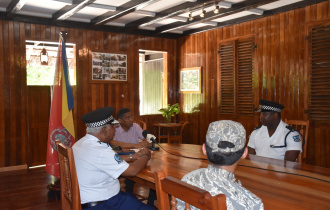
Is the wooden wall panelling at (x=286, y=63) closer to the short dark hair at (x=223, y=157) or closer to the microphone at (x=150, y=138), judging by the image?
the microphone at (x=150, y=138)

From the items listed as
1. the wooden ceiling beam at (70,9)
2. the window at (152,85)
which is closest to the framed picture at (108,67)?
the wooden ceiling beam at (70,9)

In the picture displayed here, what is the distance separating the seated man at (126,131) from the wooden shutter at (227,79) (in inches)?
88.3

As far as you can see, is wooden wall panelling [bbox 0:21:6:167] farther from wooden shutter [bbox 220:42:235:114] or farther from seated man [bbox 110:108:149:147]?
wooden shutter [bbox 220:42:235:114]

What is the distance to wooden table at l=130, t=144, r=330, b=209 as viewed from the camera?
1594mm

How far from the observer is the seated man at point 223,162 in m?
1.22

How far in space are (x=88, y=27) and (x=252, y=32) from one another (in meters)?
2.92

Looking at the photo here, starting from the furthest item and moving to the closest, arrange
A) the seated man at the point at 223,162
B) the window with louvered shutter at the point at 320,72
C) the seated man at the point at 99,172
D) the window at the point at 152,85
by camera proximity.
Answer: the window at the point at 152,85, the window with louvered shutter at the point at 320,72, the seated man at the point at 99,172, the seated man at the point at 223,162

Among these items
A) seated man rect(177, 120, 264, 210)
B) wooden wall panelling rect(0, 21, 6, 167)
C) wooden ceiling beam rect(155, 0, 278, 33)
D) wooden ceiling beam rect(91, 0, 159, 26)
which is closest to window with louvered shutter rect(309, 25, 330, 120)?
wooden ceiling beam rect(155, 0, 278, 33)

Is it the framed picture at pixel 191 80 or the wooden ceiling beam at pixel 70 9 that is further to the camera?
the framed picture at pixel 191 80

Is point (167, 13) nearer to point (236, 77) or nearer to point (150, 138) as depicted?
point (236, 77)

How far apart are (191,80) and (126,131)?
9.69 ft

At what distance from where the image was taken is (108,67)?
19.1 ft

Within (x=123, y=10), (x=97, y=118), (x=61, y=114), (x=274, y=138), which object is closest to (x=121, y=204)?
(x=97, y=118)

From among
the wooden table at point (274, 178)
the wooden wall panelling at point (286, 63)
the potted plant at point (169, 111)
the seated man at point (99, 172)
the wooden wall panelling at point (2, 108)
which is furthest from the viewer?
the potted plant at point (169, 111)
